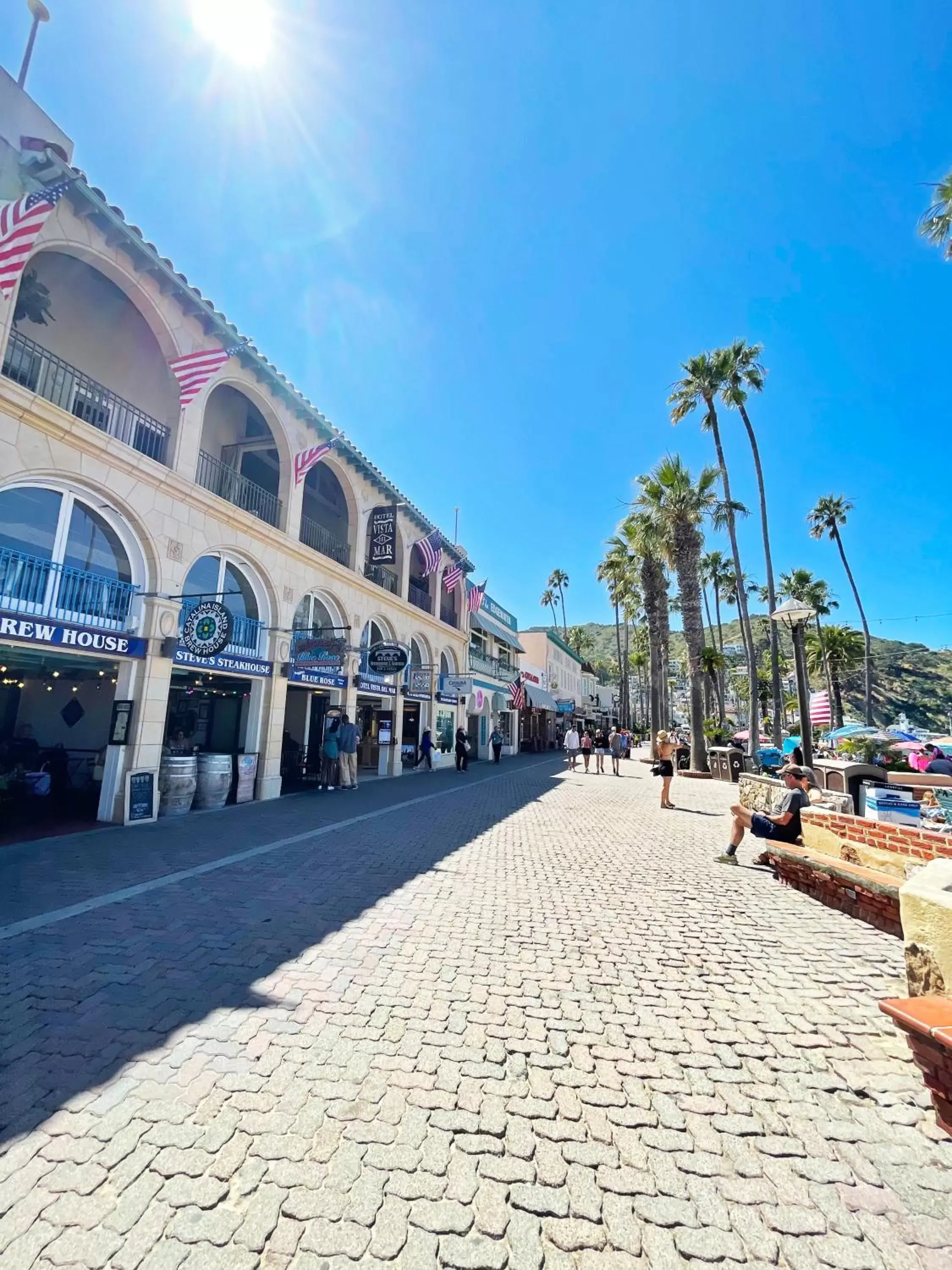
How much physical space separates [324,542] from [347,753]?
6185mm

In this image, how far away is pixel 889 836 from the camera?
5.60m

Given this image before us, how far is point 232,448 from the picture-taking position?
13.7m

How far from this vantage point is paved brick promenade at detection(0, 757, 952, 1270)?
190cm

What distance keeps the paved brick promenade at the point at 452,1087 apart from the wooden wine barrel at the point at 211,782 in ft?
16.0

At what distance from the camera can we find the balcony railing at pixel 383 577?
17.1 metres

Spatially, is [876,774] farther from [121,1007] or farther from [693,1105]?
[121,1007]

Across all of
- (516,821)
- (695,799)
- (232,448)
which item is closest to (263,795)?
(516,821)

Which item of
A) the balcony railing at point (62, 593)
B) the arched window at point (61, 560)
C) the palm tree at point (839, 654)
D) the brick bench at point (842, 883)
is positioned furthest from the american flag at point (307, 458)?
the palm tree at point (839, 654)

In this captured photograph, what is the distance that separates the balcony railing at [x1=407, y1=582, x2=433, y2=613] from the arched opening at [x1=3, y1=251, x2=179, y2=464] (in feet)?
37.3

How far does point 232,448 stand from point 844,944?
1508 cm

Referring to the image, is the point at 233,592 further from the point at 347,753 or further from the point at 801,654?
the point at 801,654

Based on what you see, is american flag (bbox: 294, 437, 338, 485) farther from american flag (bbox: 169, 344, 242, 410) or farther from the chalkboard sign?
the chalkboard sign

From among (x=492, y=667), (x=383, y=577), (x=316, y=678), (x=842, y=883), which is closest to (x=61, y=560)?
(x=316, y=678)

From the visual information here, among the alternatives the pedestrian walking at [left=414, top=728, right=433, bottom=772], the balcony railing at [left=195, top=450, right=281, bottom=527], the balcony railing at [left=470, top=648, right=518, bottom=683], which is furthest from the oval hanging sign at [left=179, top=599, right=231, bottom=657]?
the balcony railing at [left=470, top=648, right=518, bottom=683]
